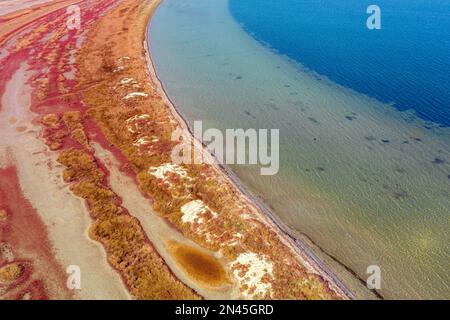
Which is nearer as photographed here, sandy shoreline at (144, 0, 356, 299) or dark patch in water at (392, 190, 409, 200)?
sandy shoreline at (144, 0, 356, 299)

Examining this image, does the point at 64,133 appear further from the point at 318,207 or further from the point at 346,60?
the point at 346,60

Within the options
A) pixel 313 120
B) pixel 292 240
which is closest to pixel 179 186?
pixel 292 240

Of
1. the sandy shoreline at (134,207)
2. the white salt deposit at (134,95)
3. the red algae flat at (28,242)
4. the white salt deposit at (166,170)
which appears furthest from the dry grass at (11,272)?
the white salt deposit at (134,95)

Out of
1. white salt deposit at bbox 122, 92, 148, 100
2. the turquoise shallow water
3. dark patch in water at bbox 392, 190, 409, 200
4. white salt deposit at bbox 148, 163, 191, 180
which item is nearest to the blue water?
the turquoise shallow water

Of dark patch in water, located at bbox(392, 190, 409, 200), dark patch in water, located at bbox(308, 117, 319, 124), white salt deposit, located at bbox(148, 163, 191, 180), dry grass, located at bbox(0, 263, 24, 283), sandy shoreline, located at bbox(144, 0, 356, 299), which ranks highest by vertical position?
white salt deposit, located at bbox(148, 163, 191, 180)

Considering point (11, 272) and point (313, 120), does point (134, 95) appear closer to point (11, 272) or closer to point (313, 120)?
point (313, 120)

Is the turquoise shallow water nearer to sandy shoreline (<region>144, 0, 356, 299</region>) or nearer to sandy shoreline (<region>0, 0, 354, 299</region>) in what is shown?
sandy shoreline (<region>144, 0, 356, 299</region>)
